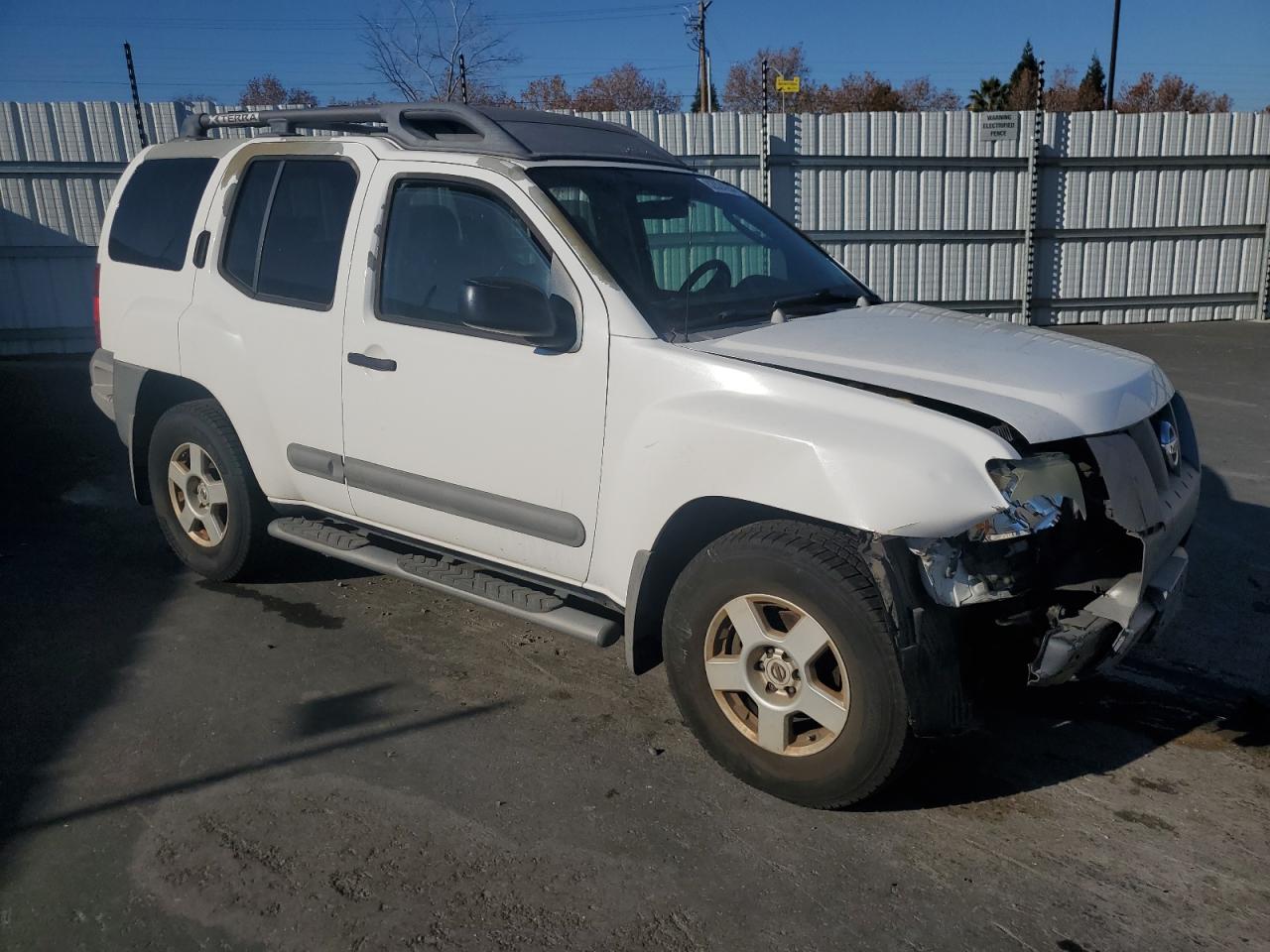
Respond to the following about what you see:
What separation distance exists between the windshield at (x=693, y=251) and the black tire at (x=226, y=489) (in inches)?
79.7

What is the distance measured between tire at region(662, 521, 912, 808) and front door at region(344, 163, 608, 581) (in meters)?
0.55

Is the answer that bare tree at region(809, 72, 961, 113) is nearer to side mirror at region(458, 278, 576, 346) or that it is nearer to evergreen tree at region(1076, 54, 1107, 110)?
evergreen tree at region(1076, 54, 1107, 110)

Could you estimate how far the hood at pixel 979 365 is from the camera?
3.03 m

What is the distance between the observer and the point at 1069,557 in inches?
118

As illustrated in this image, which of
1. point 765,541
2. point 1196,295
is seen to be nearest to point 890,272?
point 1196,295

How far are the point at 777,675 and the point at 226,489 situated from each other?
113 inches

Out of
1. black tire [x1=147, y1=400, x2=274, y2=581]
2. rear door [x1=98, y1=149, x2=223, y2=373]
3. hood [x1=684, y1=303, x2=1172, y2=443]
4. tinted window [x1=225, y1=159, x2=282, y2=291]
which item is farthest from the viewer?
rear door [x1=98, y1=149, x2=223, y2=373]

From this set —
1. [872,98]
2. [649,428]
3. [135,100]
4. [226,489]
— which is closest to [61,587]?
[226,489]

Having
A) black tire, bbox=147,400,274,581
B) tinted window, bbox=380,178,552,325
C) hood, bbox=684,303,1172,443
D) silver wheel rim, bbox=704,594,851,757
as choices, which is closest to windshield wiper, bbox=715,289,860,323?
hood, bbox=684,303,1172,443

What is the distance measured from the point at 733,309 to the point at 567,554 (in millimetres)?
1061

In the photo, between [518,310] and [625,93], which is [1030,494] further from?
[625,93]

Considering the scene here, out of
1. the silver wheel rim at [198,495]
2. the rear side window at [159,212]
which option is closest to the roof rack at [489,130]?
the rear side window at [159,212]

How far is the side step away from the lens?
3668 mm

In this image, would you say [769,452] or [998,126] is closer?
[769,452]
